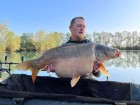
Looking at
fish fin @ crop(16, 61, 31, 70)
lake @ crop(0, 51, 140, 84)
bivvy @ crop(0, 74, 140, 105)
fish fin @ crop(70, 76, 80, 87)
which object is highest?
fish fin @ crop(16, 61, 31, 70)

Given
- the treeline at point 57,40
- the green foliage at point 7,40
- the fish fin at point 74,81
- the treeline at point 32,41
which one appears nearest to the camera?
the fish fin at point 74,81

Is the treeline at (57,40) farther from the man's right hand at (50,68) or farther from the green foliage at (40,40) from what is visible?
the man's right hand at (50,68)

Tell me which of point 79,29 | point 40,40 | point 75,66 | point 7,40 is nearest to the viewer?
point 75,66

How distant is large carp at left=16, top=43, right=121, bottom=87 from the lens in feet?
8.60

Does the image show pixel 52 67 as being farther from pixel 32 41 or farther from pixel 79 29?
pixel 32 41

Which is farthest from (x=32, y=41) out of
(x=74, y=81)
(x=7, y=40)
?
(x=74, y=81)

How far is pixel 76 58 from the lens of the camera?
8.68 feet

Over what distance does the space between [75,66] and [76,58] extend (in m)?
0.07

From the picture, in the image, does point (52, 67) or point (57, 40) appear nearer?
point (52, 67)

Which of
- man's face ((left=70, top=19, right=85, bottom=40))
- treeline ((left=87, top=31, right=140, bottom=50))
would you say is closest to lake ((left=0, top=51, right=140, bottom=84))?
man's face ((left=70, top=19, right=85, bottom=40))

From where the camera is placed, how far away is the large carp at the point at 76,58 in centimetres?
262

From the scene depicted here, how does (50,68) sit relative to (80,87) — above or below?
above

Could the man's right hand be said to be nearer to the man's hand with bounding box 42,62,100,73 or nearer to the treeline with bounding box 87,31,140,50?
the man's hand with bounding box 42,62,100,73

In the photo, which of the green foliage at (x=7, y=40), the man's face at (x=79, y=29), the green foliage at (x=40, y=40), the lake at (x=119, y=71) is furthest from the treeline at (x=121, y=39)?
the man's face at (x=79, y=29)
